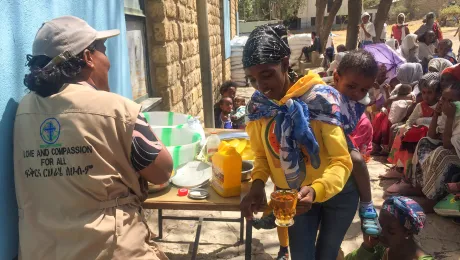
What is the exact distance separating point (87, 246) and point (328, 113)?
1157 millimetres

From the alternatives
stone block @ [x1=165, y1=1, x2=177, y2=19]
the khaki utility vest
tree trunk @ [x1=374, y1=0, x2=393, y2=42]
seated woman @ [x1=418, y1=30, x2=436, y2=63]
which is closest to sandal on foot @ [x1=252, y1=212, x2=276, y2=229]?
the khaki utility vest

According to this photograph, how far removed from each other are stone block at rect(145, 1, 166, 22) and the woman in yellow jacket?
2.46 meters

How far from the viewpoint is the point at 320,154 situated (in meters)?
1.64

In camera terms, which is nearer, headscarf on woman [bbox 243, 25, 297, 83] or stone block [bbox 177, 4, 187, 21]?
headscarf on woman [bbox 243, 25, 297, 83]

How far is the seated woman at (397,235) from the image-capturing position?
226 cm

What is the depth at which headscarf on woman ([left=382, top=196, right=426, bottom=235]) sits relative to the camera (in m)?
2.26

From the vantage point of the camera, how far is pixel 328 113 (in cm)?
158

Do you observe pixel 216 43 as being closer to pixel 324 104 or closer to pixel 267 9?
pixel 324 104

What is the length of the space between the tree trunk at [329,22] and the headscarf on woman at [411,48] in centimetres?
422

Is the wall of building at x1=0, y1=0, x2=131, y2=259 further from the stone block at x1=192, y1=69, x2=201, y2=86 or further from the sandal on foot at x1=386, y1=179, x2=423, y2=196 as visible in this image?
the sandal on foot at x1=386, y1=179, x2=423, y2=196

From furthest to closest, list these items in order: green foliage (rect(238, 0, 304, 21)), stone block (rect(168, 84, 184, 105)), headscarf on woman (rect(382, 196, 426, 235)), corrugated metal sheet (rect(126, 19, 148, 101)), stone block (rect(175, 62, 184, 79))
Result: green foliage (rect(238, 0, 304, 21)), stone block (rect(175, 62, 184, 79)), stone block (rect(168, 84, 184, 105)), corrugated metal sheet (rect(126, 19, 148, 101)), headscarf on woman (rect(382, 196, 426, 235))

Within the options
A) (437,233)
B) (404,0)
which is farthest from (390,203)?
(404,0)

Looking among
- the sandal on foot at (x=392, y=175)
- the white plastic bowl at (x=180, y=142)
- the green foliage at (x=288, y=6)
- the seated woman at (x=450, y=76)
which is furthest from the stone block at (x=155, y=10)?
the green foliage at (x=288, y=6)

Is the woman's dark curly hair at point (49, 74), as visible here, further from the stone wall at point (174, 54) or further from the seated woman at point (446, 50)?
the seated woman at point (446, 50)
